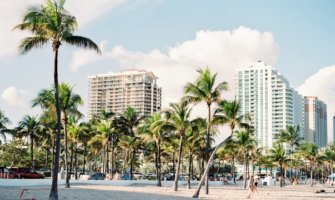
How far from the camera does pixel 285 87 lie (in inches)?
7825

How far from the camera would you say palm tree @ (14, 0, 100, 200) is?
2650cm

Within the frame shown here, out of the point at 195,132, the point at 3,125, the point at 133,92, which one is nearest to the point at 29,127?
the point at 3,125

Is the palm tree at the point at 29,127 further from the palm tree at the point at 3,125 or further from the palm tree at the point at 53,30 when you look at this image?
the palm tree at the point at 53,30

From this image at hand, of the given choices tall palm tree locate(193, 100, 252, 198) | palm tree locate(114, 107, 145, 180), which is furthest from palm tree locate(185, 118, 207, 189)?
palm tree locate(114, 107, 145, 180)

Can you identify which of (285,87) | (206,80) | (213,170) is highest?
(285,87)

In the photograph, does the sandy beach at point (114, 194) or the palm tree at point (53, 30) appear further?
the sandy beach at point (114, 194)

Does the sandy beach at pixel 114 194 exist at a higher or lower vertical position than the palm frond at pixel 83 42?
lower

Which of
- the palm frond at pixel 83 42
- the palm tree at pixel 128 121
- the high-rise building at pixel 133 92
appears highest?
the high-rise building at pixel 133 92

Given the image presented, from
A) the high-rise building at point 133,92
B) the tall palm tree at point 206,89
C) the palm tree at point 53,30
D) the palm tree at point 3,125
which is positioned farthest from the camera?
the high-rise building at point 133,92

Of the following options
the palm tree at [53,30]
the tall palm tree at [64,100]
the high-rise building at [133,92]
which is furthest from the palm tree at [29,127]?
the high-rise building at [133,92]

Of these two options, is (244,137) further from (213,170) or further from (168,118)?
(213,170)

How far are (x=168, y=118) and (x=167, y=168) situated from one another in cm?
7392

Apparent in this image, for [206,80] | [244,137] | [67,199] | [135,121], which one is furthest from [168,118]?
[135,121]

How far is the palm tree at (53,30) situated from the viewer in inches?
1043
